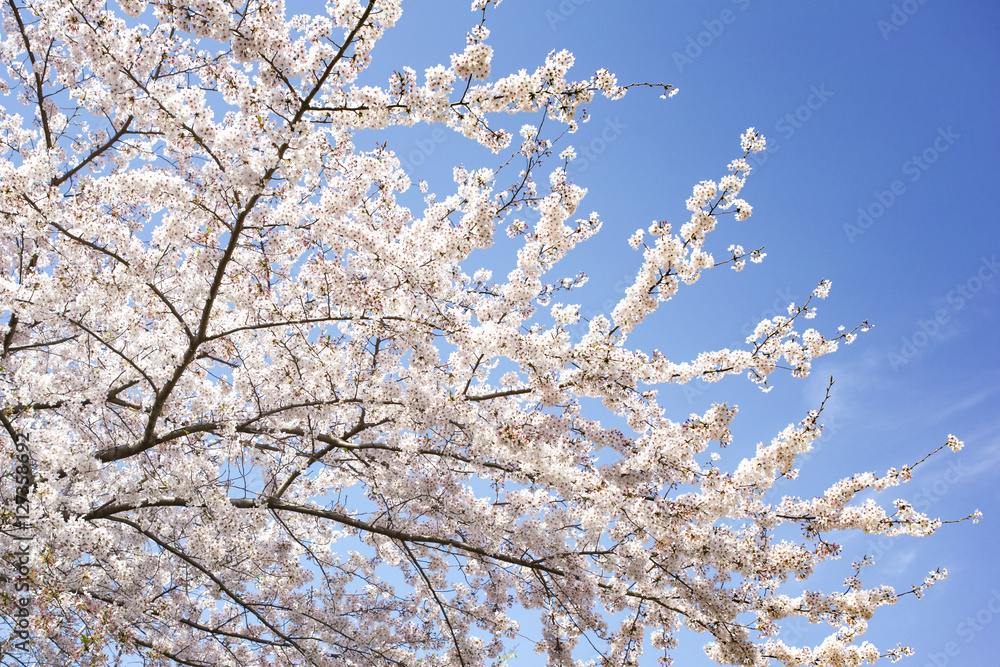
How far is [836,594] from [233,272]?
26.5ft

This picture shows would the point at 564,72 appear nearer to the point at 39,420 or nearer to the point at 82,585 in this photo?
the point at 82,585

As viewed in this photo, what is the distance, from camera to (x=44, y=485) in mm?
5309

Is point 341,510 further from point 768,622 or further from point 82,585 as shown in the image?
point 768,622

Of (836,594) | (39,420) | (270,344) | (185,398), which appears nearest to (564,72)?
(270,344)

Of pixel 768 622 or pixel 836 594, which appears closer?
pixel 768 622

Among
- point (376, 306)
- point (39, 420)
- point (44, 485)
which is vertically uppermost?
point (376, 306)

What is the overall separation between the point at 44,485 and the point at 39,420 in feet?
9.41

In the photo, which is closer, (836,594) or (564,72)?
(564,72)

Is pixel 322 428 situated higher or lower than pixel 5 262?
lower

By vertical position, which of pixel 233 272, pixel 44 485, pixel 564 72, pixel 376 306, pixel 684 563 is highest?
pixel 564 72

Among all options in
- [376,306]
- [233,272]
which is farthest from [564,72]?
[233,272]

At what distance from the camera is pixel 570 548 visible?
709 centimetres

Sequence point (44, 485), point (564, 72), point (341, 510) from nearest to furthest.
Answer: point (564, 72), point (44, 485), point (341, 510)

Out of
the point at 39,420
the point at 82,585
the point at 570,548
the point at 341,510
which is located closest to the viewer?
the point at 82,585
